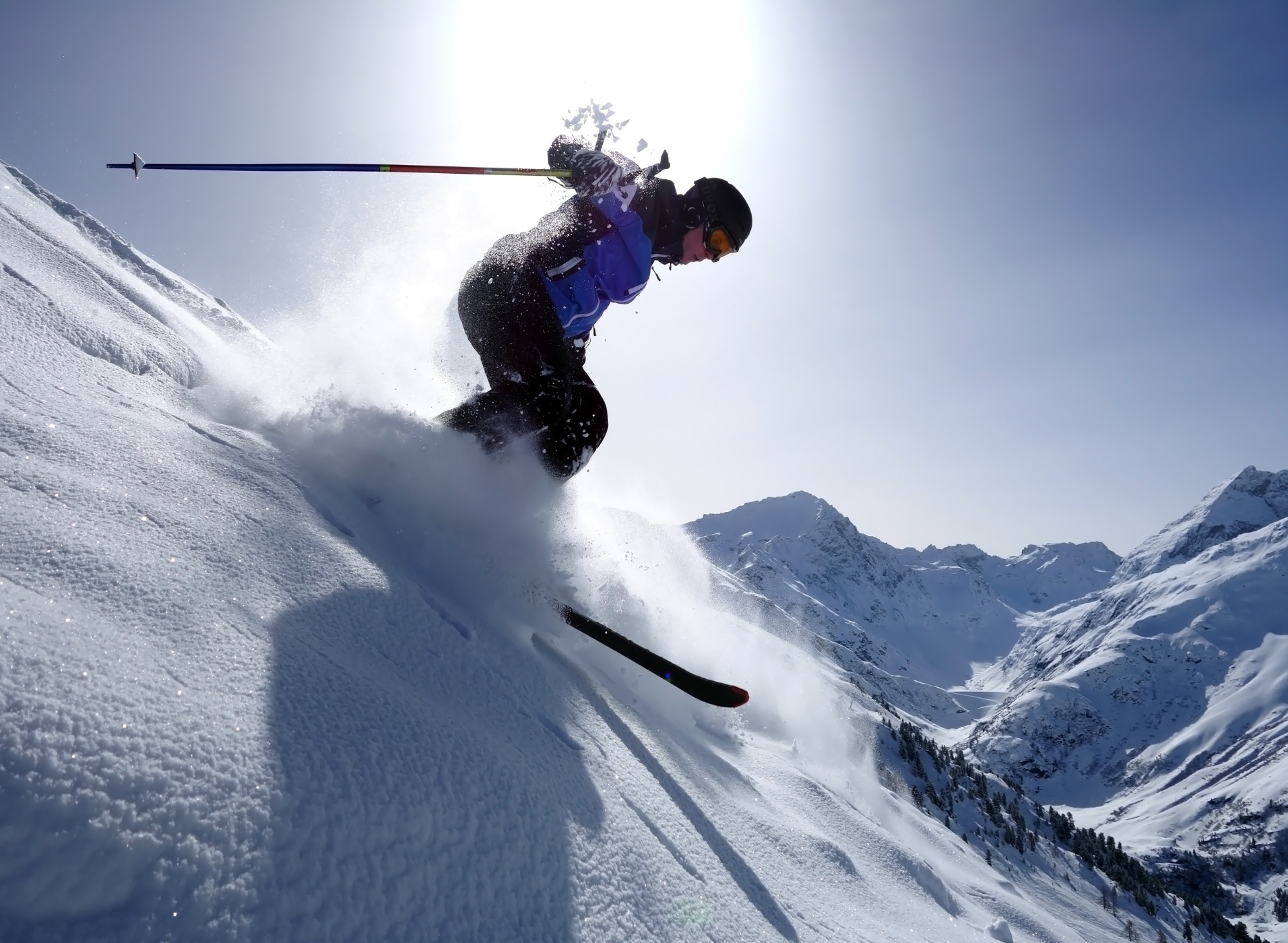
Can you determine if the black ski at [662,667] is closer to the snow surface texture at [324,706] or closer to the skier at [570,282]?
the snow surface texture at [324,706]

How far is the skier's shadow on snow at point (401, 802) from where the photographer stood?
5.35 ft

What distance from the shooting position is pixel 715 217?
272 inches

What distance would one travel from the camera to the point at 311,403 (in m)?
5.99

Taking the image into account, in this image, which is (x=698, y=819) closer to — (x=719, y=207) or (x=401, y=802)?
(x=401, y=802)

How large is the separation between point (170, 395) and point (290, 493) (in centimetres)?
188

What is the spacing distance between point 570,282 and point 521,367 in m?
0.98

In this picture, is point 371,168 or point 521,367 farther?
point 371,168

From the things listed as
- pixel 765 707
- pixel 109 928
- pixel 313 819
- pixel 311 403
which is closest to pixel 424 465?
pixel 311 403

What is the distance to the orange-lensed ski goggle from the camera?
6.93 metres

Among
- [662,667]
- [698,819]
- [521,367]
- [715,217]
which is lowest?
[698,819]

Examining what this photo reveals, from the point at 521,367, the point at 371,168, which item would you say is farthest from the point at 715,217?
the point at 371,168

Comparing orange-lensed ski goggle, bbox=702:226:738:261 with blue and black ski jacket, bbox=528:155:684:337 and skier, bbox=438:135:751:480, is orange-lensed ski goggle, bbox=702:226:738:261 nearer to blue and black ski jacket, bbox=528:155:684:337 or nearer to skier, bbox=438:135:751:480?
skier, bbox=438:135:751:480

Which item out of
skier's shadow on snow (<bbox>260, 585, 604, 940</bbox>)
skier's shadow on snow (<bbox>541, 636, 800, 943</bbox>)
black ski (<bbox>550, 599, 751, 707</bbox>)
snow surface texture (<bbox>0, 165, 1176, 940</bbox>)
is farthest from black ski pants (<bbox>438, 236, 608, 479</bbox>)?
→ skier's shadow on snow (<bbox>260, 585, 604, 940</bbox>)

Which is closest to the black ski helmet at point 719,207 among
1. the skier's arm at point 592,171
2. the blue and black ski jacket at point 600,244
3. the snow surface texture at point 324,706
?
the blue and black ski jacket at point 600,244
